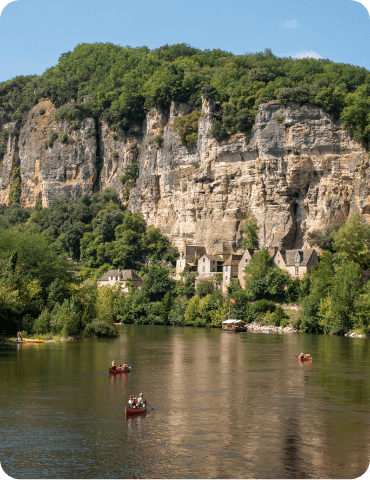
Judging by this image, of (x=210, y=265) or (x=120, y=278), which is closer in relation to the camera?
(x=210, y=265)

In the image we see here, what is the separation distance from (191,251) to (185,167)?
1638 cm

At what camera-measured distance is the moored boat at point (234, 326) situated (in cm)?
6744

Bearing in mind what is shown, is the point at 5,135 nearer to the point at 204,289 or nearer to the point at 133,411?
the point at 204,289

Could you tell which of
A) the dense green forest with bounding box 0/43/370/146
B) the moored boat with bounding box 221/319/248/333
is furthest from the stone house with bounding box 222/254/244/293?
the dense green forest with bounding box 0/43/370/146

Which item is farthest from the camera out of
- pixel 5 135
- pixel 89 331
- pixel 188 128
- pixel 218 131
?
pixel 5 135

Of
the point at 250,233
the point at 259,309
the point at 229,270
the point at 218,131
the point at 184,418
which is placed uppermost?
the point at 218,131

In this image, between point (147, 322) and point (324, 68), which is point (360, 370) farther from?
point (324, 68)

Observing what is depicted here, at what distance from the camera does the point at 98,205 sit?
4316 inches

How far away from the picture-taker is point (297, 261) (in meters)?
76.9

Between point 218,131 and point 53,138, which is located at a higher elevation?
point 53,138

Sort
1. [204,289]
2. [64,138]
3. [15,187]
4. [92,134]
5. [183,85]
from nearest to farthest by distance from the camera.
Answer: [204,289] → [183,85] → [92,134] → [64,138] → [15,187]

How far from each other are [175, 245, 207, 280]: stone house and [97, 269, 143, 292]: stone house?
6.98 m

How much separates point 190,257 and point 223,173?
1492 cm

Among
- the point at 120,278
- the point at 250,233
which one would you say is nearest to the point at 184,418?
the point at 250,233
